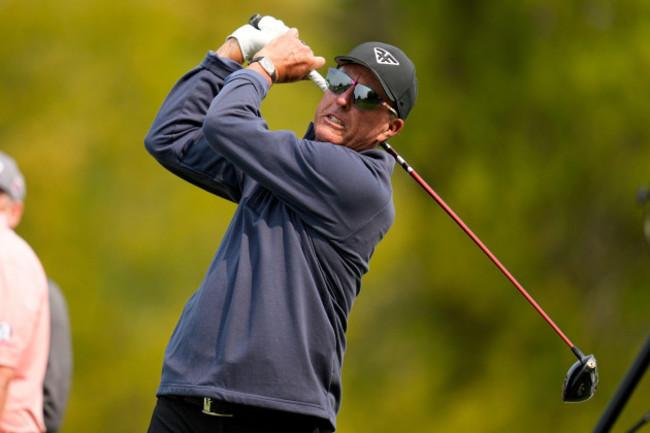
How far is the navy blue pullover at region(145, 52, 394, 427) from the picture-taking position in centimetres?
312

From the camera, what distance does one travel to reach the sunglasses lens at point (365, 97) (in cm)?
346

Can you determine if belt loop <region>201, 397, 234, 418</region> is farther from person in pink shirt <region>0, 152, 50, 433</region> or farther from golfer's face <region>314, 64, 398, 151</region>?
golfer's face <region>314, 64, 398, 151</region>

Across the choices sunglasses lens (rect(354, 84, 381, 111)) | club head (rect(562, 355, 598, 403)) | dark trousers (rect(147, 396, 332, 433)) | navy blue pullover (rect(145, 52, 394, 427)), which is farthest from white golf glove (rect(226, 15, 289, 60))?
club head (rect(562, 355, 598, 403))

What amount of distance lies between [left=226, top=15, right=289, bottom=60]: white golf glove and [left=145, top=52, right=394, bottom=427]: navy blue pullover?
0.89 feet

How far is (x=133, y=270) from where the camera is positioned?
37.1 feet

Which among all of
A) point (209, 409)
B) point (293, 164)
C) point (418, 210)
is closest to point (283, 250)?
point (293, 164)

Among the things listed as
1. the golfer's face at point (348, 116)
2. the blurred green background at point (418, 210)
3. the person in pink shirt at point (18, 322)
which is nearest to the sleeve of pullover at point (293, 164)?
the golfer's face at point (348, 116)

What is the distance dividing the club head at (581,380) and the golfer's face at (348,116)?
1.08 meters

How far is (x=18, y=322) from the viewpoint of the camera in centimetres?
333

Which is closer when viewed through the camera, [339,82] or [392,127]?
[339,82]

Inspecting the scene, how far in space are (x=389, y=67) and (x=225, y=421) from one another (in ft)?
4.17

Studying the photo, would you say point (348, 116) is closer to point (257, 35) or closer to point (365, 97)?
point (365, 97)

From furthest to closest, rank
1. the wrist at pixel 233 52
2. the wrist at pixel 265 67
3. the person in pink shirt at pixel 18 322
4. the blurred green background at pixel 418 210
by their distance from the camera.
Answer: the blurred green background at pixel 418 210 → the wrist at pixel 233 52 → the wrist at pixel 265 67 → the person in pink shirt at pixel 18 322

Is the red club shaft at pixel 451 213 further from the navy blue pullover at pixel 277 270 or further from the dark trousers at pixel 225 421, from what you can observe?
the dark trousers at pixel 225 421
